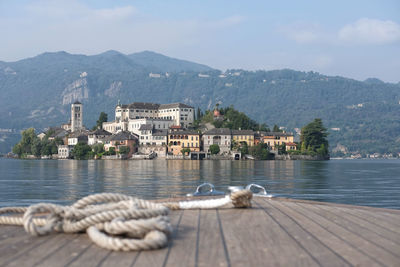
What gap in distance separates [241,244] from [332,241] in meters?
1.17

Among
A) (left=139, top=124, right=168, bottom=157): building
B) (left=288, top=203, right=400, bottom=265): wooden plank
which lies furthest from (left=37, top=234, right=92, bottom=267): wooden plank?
(left=139, top=124, right=168, bottom=157): building

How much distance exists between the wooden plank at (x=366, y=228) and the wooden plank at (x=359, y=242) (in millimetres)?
157

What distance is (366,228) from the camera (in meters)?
7.42

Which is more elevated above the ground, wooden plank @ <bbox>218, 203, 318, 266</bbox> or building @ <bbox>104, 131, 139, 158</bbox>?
building @ <bbox>104, 131, 139, 158</bbox>

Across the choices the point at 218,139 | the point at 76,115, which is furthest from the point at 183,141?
the point at 76,115

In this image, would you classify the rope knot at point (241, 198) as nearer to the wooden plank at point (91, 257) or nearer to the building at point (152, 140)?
the wooden plank at point (91, 257)

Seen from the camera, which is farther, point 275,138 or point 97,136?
point 97,136

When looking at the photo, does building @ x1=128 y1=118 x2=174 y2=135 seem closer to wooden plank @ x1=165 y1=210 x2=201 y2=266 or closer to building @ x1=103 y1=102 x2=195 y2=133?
building @ x1=103 y1=102 x2=195 y2=133

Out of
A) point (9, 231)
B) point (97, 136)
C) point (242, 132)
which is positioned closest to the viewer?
point (9, 231)

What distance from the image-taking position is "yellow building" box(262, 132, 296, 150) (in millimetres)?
132750

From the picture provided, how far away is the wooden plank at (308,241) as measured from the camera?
5.44 m

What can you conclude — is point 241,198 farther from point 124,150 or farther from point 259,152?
point 124,150

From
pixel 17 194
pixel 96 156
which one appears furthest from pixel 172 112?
pixel 17 194

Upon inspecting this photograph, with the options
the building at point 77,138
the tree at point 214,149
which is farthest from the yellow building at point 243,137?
the building at point 77,138
